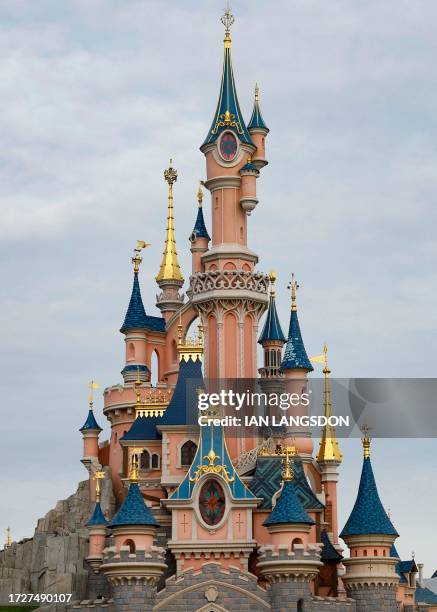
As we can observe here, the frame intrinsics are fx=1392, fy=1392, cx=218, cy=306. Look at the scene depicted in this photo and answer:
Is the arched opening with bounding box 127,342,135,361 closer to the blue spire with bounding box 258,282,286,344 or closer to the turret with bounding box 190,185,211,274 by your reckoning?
the turret with bounding box 190,185,211,274

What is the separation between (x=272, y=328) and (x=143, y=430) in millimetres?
10878

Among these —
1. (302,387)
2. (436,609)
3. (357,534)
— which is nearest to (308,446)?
(302,387)

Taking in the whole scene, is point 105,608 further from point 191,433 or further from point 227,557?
point 191,433

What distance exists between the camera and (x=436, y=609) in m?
79.8

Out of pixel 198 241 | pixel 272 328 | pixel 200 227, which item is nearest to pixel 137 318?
pixel 198 241

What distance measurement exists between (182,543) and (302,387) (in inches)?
432

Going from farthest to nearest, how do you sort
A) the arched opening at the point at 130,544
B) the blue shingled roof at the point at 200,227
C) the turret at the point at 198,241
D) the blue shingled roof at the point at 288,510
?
the blue shingled roof at the point at 200,227, the turret at the point at 198,241, the arched opening at the point at 130,544, the blue shingled roof at the point at 288,510

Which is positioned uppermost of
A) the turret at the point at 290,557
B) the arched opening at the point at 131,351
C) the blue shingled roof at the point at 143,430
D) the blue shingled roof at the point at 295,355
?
the arched opening at the point at 131,351

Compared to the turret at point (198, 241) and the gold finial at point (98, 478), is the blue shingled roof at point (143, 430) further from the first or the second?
the turret at point (198, 241)

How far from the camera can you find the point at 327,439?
72125 mm

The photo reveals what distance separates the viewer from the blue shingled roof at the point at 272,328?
2894 inches

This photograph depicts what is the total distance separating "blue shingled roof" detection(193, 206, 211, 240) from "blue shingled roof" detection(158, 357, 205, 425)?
12.8m

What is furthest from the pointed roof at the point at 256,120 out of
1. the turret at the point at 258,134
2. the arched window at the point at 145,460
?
the arched window at the point at 145,460

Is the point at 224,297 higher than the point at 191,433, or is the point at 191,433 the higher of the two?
the point at 224,297
